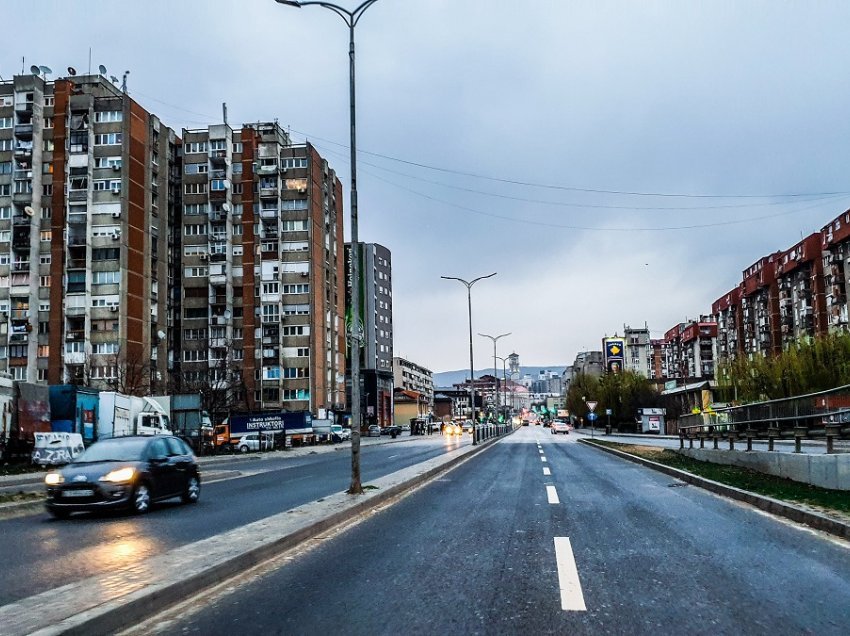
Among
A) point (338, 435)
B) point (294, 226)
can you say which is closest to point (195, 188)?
point (294, 226)

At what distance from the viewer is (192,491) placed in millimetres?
15406

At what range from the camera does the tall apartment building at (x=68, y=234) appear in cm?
6788

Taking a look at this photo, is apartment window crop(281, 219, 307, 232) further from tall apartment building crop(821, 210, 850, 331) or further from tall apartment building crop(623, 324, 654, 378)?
tall apartment building crop(623, 324, 654, 378)

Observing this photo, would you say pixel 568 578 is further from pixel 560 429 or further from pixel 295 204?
pixel 295 204

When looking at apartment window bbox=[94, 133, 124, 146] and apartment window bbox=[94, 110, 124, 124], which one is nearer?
apartment window bbox=[94, 133, 124, 146]

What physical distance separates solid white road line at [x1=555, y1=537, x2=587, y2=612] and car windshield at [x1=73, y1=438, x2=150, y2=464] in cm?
859

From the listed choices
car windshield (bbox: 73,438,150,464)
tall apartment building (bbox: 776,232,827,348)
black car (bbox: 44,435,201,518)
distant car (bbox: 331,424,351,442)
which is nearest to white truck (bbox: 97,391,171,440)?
black car (bbox: 44,435,201,518)

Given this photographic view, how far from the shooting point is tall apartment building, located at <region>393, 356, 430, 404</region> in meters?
166

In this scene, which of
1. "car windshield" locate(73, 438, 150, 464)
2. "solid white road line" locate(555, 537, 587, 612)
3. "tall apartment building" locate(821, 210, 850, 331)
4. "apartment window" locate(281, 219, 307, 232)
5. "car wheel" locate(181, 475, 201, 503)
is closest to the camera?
"solid white road line" locate(555, 537, 587, 612)

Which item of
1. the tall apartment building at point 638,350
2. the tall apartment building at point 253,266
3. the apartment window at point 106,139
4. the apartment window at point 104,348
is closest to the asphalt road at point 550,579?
the apartment window at point 104,348

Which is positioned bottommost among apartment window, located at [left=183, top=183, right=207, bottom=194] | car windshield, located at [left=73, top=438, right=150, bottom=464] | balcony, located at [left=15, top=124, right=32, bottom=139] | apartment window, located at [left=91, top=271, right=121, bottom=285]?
car windshield, located at [left=73, top=438, right=150, bottom=464]

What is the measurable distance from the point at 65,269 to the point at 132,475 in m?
63.2

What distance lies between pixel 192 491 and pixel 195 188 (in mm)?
71149

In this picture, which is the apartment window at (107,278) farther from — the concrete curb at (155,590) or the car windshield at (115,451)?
the concrete curb at (155,590)
